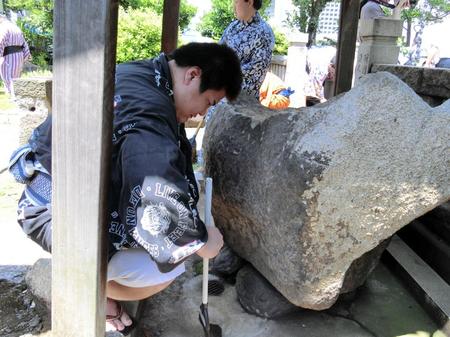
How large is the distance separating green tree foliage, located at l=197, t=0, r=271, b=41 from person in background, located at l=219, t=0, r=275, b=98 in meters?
13.3

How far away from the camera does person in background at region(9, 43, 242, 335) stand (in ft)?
4.84

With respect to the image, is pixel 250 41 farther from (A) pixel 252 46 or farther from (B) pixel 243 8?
(B) pixel 243 8

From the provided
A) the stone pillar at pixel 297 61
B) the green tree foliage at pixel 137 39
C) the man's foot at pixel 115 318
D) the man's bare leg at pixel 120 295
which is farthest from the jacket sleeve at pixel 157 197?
the stone pillar at pixel 297 61

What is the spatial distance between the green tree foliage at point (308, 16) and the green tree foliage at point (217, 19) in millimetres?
2846

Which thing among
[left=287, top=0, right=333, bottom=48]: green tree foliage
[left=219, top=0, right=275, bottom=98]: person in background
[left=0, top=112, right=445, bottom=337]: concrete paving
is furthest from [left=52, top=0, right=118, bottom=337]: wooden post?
[left=287, top=0, right=333, bottom=48]: green tree foliage

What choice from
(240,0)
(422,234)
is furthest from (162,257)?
(240,0)

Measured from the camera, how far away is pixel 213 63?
5.88 ft

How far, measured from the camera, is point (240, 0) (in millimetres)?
3420

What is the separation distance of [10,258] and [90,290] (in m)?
1.61

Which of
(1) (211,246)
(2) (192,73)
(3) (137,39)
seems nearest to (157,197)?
(1) (211,246)

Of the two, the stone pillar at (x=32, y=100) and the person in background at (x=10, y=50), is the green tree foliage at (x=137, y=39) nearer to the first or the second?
the person in background at (x=10, y=50)

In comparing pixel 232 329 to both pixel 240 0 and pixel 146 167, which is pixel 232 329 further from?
pixel 240 0

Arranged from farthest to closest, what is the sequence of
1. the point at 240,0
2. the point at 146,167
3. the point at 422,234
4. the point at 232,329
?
the point at 240,0 < the point at 422,234 < the point at 232,329 < the point at 146,167

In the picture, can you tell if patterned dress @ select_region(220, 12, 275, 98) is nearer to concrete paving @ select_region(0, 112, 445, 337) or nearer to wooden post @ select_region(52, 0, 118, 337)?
concrete paving @ select_region(0, 112, 445, 337)
